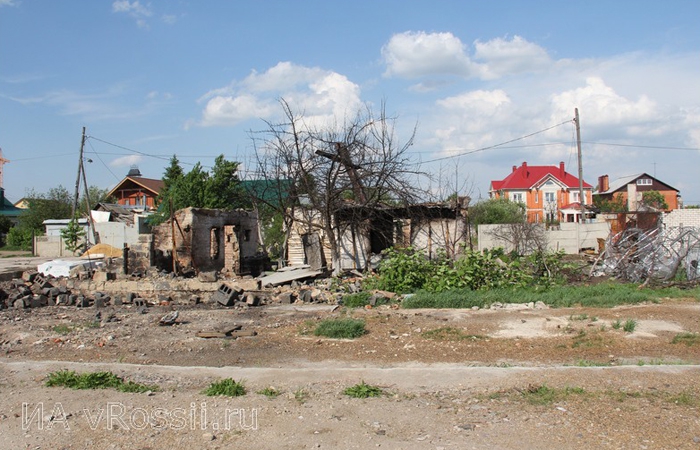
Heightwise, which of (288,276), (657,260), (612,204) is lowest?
(288,276)

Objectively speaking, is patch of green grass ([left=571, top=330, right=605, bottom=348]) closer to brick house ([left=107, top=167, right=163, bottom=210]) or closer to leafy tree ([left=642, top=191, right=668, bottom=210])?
brick house ([left=107, top=167, right=163, bottom=210])

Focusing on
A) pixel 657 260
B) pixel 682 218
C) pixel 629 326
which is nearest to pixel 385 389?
pixel 629 326

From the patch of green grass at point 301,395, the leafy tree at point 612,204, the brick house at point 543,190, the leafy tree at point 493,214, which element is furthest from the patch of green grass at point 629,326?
the brick house at point 543,190

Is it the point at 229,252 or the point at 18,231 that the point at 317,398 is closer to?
the point at 229,252

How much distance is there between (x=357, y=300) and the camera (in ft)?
38.5

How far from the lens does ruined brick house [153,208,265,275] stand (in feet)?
56.7

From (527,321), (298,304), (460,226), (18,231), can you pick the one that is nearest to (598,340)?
(527,321)

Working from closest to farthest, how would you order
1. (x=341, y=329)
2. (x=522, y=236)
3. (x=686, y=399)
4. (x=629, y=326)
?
(x=686, y=399), (x=629, y=326), (x=341, y=329), (x=522, y=236)

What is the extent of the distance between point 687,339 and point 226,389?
259 inches

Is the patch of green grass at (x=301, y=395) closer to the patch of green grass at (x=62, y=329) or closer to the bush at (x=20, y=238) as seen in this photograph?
the patch of green grass at (x=62, y=329)

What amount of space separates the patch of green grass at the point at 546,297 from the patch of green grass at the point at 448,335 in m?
2.17

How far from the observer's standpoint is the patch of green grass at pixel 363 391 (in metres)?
5.25

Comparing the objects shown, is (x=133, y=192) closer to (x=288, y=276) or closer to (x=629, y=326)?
(x=288, y=276)

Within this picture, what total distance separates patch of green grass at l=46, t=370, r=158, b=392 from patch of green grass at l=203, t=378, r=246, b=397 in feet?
2.14
